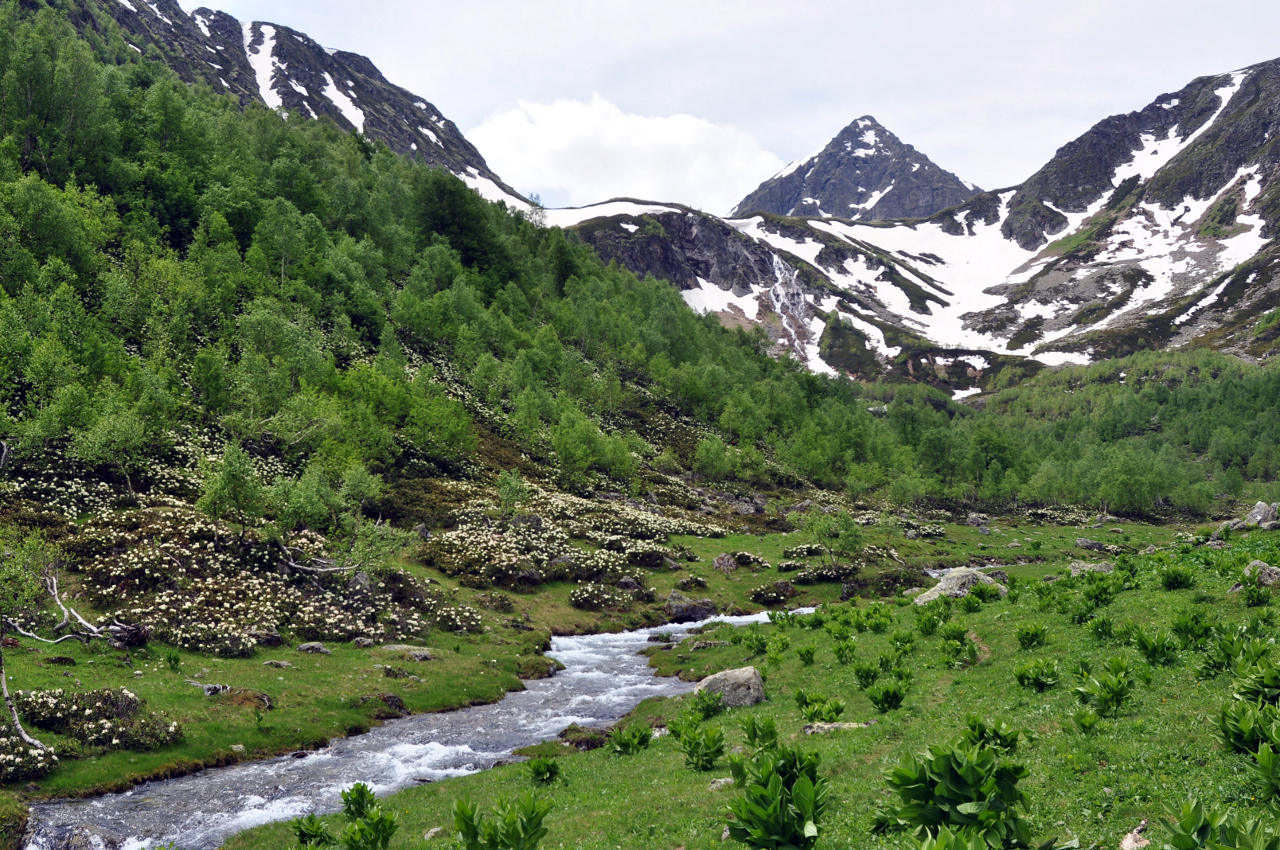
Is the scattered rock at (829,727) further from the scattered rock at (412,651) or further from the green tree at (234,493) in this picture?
the green tree at (234,493)

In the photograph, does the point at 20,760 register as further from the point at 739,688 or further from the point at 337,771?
the point at 739,688

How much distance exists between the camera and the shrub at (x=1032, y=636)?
26.0 meters

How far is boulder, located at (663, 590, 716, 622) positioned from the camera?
56.9m

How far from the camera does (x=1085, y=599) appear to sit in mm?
28156

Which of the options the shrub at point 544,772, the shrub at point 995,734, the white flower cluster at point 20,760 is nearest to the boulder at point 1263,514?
the shrub at point 995,734

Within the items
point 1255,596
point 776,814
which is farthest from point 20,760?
point 1255,596

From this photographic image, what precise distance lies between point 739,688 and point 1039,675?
43.0 ft

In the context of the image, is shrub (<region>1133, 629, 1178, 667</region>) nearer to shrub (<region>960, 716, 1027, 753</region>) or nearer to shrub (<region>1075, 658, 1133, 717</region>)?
shrub (<region>1075, 658, 1133, 717</region>)

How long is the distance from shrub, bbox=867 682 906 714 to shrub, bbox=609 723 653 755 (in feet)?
30.1

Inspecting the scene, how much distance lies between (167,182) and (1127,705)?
429 feet

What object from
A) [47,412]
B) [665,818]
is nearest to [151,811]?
[665,818]

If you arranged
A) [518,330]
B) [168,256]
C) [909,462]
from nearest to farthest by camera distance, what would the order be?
[168,256] → [518,330] → [909,462]

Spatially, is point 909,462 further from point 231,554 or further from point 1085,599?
point 231,554

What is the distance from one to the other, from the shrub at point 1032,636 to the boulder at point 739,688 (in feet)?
38.5
